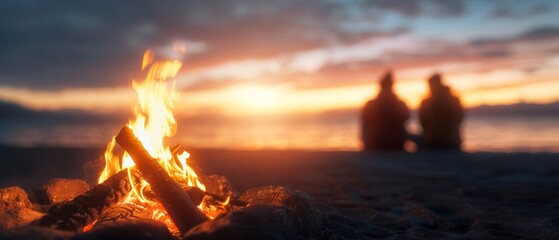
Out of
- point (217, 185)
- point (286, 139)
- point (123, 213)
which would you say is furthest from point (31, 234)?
point (286, 139)

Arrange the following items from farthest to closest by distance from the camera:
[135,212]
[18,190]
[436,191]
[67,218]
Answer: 1. [436,191]
2. [18,190]
3. [135,212]
4. [67,218]

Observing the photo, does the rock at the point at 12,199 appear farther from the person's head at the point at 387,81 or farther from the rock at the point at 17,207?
the person's head at the point at 387,81

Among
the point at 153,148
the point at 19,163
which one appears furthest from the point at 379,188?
the point at 19,163

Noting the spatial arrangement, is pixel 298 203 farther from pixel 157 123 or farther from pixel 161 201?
pixel 157 123

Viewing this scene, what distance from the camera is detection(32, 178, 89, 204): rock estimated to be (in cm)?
561

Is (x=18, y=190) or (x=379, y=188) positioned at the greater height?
(x=18, y=190)

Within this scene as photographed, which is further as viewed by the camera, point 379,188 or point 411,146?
point 411,146

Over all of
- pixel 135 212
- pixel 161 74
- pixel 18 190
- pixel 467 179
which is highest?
pixel 161 74

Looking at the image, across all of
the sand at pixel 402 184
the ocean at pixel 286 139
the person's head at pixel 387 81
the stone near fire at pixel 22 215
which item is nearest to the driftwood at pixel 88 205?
the stone near fire at pixel 22 215

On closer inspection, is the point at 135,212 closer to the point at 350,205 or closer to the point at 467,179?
the point at 350,205

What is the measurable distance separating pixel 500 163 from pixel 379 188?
462 centimetres

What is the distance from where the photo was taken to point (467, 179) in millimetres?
9180

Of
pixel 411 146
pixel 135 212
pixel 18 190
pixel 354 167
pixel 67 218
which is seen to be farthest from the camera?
pixel 411 146

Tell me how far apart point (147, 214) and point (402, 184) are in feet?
17.3
